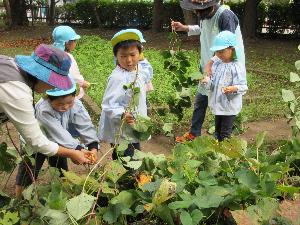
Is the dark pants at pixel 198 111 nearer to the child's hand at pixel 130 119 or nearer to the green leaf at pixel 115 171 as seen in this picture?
the child's hand at pixel 130 119

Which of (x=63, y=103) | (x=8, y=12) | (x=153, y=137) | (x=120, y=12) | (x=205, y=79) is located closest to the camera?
(x=63, y=103)

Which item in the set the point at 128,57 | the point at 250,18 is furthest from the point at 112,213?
the point at 250,18

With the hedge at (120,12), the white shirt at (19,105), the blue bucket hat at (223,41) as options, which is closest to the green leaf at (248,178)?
the white shirt at (19,105)

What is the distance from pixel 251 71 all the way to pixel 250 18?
699 centimetres

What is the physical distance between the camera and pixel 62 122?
319 cm

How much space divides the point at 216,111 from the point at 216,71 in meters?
0.35

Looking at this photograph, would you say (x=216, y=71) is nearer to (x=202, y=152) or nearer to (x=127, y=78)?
(x=127, y=78)

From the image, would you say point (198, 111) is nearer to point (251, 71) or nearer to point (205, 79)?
point (205, 79)

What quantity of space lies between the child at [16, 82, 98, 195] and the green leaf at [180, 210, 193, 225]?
1.11 m

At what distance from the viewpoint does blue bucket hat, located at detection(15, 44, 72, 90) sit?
7.67 feet

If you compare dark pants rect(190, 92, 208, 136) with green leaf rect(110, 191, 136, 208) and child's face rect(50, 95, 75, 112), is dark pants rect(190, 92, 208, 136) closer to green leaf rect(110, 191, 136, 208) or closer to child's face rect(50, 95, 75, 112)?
child's face rect(50, 95, 75, 112)

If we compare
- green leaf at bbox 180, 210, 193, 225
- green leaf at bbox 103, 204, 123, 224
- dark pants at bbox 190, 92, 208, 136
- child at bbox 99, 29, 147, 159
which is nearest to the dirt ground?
dark pants at bbox 190, 92, 208, 136

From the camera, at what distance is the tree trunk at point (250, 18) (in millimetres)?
16484

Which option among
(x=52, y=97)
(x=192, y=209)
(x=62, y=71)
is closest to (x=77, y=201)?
(x=192, y=209)
